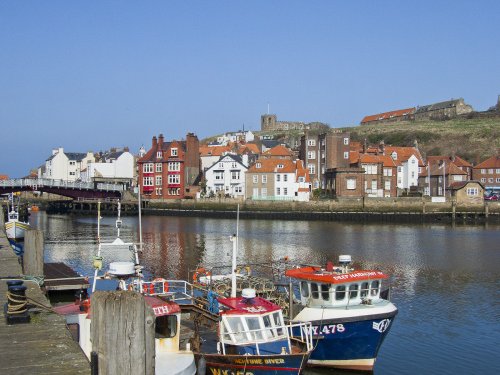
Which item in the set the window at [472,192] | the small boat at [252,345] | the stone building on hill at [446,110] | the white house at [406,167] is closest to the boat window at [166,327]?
the small boat at [252,345]

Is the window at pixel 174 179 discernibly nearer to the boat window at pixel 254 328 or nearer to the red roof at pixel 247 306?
the red roof at pixel 247 306

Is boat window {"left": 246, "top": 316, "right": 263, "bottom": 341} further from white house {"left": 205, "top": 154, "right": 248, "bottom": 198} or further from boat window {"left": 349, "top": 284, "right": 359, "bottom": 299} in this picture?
Result: white house {"left": 205, "top": 154, "right": 248, "bottom": 198}

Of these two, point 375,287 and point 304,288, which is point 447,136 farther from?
point 304,288

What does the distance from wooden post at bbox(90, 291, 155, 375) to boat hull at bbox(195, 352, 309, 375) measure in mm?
8639

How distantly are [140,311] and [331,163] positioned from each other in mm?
92595

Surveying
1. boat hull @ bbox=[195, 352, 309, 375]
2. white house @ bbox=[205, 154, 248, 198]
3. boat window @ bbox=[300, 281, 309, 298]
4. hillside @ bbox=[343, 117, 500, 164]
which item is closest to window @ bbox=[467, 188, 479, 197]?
white house @ bbox=[205, 154, 248, 198]

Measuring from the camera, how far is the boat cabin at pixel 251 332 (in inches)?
622

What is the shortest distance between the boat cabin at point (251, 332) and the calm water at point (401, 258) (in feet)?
12.1

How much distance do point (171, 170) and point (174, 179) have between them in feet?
5.47

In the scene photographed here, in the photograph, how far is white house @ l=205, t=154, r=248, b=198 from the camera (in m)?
100

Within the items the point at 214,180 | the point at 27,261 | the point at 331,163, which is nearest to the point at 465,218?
the point at 331,163

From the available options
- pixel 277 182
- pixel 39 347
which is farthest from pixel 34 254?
pixel 277 182

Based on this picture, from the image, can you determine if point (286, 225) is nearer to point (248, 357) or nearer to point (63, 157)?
point (248, 357)

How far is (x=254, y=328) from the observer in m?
16.1
